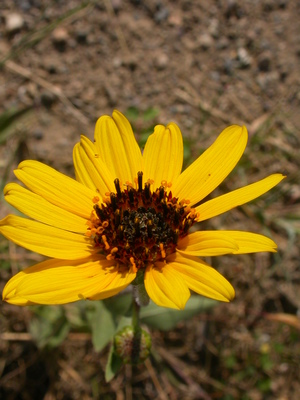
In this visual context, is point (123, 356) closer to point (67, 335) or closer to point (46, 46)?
point (67, 335)

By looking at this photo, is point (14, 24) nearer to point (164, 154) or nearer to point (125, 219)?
point (164, 154)

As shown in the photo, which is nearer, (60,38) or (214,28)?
(60,38)

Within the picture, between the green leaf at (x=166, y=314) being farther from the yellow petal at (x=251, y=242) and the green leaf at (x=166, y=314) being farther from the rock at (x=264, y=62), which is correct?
the rock at (x=264, y=62)

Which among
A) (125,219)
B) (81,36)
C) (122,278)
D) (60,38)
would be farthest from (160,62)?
(122,278)

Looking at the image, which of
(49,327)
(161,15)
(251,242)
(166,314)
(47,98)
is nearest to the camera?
(251,242)

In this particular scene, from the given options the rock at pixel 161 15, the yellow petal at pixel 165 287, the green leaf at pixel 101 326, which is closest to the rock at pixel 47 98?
the rock at pixel 161 15

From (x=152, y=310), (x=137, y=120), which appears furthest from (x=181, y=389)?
(x=137, y=120)

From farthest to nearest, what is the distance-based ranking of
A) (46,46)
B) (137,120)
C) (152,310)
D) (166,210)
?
(46,46) < (137,120) < (152,310) < (166,210)
